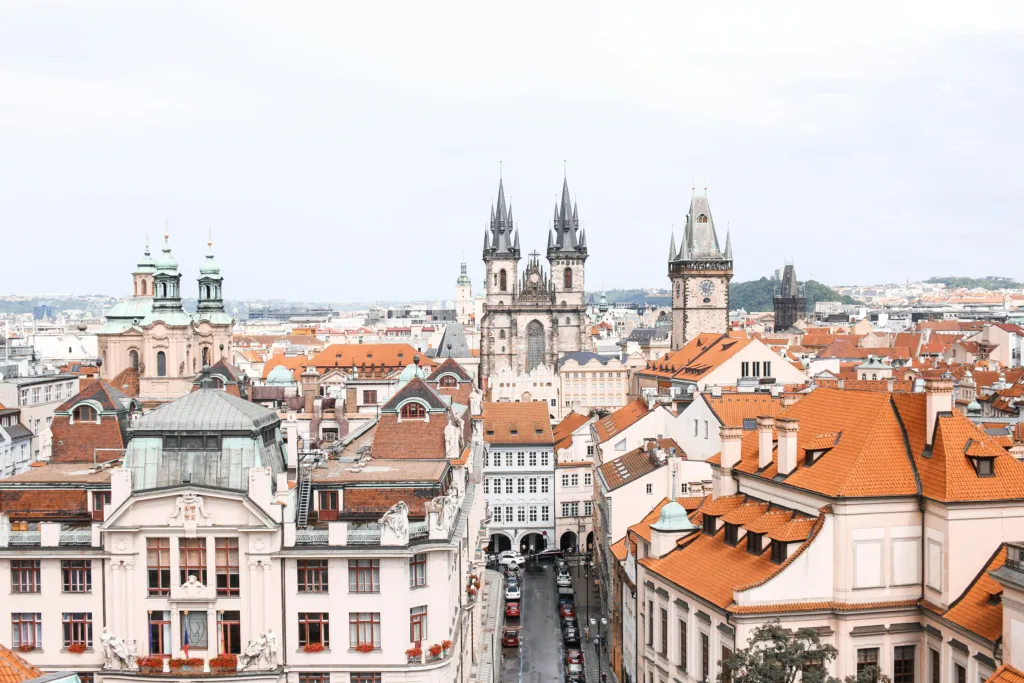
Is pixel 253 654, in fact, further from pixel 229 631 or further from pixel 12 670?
pixel 12 670

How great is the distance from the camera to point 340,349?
192m

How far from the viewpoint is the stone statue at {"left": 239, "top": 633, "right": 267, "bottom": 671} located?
43281mm

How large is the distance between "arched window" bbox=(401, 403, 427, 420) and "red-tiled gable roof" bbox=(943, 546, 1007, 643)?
88.7 feet

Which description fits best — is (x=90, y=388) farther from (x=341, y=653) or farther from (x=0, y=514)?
(x=341, y=653)

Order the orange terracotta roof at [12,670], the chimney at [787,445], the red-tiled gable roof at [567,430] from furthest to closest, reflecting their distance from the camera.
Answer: the red-tiled gable roof at [567,430] < the chimney at [787,445] < the orange terracotta roof at [12,670]

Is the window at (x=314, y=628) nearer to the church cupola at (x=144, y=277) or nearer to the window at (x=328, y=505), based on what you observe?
the window at (x=328, y=505)

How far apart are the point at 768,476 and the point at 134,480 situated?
2491 centimetres

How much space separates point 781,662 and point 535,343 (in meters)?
158

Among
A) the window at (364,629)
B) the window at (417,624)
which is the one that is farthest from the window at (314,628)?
the window at (417,624)

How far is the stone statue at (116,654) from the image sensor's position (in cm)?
4353

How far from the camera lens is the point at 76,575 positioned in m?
44.4

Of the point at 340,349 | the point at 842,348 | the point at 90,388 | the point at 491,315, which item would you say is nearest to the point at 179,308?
the point at 340,349

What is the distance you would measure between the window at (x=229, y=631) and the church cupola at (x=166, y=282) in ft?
357

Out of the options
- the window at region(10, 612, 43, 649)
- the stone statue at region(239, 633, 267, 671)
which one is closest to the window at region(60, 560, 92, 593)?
the window at region(10, 612, 43, 649)
